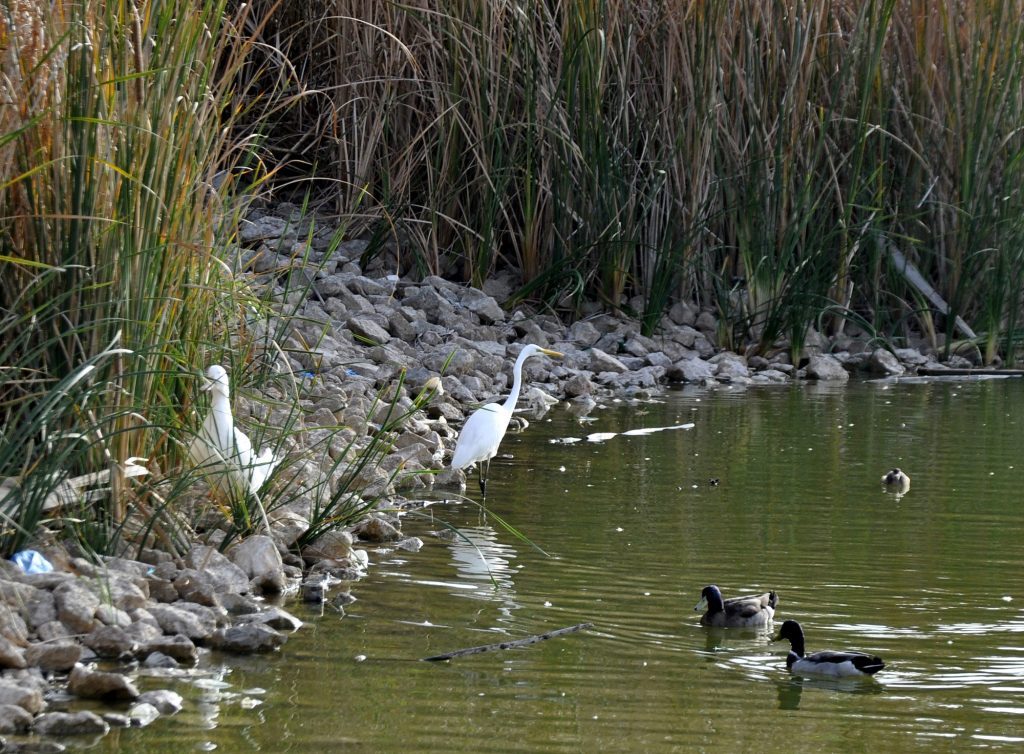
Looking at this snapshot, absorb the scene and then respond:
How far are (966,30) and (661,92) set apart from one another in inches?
102

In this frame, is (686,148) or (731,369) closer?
(731,369)

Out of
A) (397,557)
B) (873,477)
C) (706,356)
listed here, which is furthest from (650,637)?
(706,356)

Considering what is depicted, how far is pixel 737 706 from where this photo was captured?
12.2 feet

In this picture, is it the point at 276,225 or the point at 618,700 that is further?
the point at 276,225

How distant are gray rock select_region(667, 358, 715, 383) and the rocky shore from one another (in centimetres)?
1

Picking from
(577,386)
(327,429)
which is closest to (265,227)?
(577,386)

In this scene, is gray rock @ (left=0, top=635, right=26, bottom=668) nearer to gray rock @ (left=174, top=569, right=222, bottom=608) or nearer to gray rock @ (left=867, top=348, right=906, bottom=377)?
gray rock @ (left=174, top=569, right=222, bottom=608)

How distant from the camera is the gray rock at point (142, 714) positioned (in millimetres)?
3371

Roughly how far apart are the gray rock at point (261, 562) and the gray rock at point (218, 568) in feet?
0.23

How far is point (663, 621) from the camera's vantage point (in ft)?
14.7

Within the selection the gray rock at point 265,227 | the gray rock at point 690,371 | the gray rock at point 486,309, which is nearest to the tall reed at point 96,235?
the gray rock at point 486,309

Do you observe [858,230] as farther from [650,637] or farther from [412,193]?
[650,637]

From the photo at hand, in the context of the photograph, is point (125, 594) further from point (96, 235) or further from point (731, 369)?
point (731, 369)

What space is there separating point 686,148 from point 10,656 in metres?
8.77
